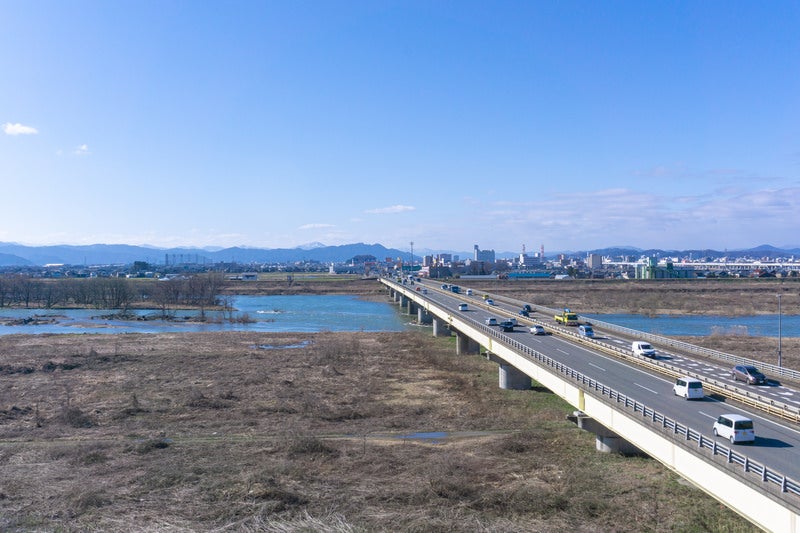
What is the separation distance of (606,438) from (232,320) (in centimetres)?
6278

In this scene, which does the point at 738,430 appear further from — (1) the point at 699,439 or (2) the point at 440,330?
(2) the point at 440,330

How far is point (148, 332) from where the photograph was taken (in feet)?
216

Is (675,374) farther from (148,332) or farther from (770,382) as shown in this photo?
(148,332)

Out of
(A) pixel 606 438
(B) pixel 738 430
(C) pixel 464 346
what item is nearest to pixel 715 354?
(A) pixel 606 438

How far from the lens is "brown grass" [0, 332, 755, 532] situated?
53.6ft

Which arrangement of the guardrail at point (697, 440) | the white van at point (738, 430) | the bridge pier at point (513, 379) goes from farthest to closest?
1. the bridge pier at point (513, 379)
2. the white van at point (738, 430)
3. the guardrail at point (697, 440)

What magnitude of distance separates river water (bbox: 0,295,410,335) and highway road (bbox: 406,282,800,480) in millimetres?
39824

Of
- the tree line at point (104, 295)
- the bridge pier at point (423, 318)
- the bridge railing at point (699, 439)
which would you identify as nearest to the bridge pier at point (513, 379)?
the bridge railing at point (699, 439)

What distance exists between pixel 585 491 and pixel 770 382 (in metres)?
9.76

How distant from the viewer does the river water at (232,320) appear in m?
69.2

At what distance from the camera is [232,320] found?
76.8 m

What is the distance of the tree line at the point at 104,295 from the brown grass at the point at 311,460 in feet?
214

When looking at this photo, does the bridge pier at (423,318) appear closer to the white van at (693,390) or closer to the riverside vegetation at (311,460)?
the riverside vegetation at (311,460)

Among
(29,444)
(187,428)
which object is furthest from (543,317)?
(29,444)
